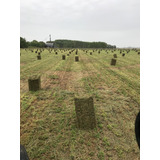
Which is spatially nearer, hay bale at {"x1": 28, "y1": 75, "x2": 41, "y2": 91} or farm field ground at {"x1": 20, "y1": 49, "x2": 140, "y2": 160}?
farm field ground at {"x1": 20, "y1": 49, "x2": 140, "y2": 160}

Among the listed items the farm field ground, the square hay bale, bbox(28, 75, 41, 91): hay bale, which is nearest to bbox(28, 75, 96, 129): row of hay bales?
the square hay bale

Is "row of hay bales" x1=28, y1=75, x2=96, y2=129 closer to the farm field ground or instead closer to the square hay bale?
the square hay bale

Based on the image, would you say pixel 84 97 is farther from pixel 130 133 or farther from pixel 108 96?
pixel 108 96

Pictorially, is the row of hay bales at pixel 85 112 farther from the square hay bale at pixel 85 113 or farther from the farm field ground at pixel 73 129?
the farm field ground at pixel 73 129

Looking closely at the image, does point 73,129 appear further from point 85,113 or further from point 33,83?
point 33,83

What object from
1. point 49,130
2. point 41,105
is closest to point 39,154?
point 49,130

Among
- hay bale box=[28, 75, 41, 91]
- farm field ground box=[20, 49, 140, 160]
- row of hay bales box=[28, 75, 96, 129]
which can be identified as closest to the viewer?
farm field ground box=[20, 49, 140, 160]

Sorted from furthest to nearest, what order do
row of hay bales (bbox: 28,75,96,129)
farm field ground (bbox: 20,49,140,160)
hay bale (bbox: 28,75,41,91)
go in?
1. hay bale (bbox: 28,75,41,91)
2. row of hay bales (bbox: 28,75,96,129)
3. farm field ground (bbox: 20,49,140,160)

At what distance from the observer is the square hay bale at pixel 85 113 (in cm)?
348

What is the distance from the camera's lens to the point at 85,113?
3.57m

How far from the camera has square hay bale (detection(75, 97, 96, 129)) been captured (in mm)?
3482

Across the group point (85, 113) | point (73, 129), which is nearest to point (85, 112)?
point (85, 113)

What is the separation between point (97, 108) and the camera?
469 centimetres

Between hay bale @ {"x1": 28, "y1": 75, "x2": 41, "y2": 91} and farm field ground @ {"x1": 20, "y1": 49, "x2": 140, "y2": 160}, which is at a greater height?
hay bale @ {"x1": 28, "y1": 75, "x2": 41, "y2": 91}
